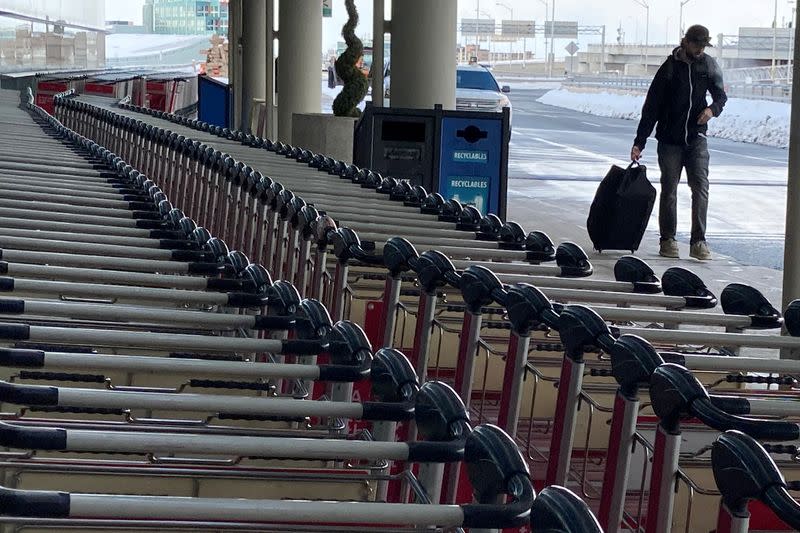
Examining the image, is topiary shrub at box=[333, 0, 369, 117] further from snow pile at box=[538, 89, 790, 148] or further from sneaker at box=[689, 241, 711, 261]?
snow pile at box=[538, 89, 790, 148]

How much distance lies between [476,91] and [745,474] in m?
23.5

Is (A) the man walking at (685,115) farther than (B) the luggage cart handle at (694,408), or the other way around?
(A) the man walking at (685,115)

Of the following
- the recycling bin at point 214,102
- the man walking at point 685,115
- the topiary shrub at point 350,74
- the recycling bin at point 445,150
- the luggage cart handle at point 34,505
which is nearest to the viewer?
the luggage cart handle at point 34,505

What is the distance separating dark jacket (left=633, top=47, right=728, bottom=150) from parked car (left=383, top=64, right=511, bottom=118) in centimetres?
1265

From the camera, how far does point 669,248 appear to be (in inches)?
450

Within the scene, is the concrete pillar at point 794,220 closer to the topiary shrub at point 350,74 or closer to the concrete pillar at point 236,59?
the topiary shrub at point 350,74

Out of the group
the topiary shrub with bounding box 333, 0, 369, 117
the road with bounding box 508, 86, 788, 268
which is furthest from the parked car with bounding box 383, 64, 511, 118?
the topiary shrub with bounding box 333, 0, 369, 117

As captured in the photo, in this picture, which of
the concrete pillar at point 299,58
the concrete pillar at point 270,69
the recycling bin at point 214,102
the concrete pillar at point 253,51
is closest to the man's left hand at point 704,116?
the concrete pillar at point 299,58

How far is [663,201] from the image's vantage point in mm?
11102

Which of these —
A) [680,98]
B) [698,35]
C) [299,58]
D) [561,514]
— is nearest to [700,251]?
[680,98]

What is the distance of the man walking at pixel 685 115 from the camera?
1086 centimetres

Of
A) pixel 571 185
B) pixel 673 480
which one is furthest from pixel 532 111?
pixel 673 480

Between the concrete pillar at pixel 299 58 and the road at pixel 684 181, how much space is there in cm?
289

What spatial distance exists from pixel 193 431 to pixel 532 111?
4712cm
